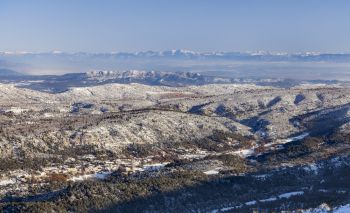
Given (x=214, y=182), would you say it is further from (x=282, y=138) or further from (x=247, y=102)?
(x=247, y=102)

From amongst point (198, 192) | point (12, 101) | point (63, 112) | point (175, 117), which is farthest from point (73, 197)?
point (12, 101)

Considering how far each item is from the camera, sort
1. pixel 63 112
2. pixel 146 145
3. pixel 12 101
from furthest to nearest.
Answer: pixel 12 101 → pixel 63 112 → pixel 146 145

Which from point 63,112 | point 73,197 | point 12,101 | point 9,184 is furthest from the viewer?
point 12,101

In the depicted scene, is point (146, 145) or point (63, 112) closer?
point (146, 145)

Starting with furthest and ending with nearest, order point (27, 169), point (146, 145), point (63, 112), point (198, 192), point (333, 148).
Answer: point (63, 112), point (146, 145), point (333, 148), point (27, 169), point (198, 192)

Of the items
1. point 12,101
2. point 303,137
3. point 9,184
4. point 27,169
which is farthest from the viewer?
point 12,101

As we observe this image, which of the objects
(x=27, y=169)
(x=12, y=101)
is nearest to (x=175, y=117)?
(x=27, y=169)

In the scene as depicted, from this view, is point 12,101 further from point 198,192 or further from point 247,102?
point 198,192

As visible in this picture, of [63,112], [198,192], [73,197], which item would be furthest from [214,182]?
[63,112]

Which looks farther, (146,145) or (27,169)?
(146,145)
